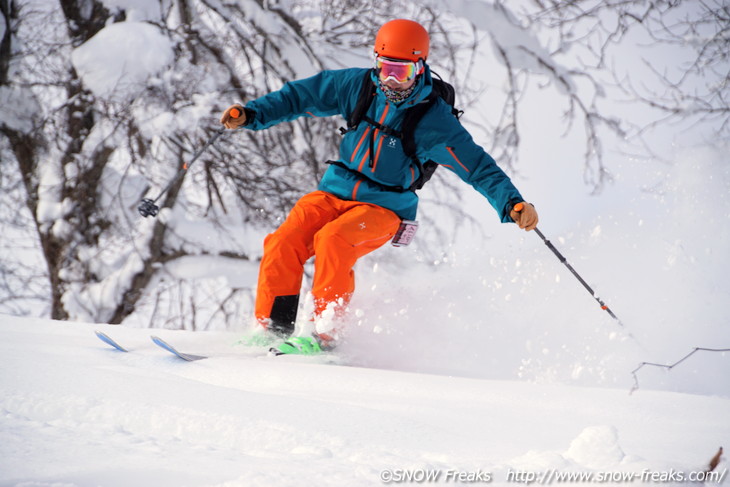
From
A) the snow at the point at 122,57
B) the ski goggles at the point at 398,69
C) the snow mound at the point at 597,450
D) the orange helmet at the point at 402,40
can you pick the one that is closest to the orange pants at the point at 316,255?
the ski goggles at the point at 398,69

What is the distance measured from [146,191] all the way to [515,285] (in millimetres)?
4764

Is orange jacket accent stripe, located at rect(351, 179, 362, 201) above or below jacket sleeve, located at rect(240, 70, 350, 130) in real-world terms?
below

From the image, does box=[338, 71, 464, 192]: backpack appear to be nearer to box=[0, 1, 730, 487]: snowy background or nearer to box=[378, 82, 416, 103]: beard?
box=[378, 82, 416, 103]: beard

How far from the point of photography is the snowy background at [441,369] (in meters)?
1.61

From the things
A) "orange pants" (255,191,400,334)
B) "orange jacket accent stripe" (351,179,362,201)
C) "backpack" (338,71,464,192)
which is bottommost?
"orange pants" (255,191,400,334)

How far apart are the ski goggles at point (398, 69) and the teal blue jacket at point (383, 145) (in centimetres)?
10

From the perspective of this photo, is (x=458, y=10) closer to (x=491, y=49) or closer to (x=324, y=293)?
(x=491, y=49)

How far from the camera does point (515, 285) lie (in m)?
4.70

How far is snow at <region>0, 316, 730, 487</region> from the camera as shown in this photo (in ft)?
4.90

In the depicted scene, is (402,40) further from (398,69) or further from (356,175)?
(356,175)

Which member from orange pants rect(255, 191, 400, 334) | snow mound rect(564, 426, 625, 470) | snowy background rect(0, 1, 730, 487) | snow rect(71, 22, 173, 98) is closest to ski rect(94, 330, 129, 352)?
snowy background rect(0, 1, 730, 487)

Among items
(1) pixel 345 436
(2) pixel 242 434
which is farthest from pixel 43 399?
(1) pixel 345 436

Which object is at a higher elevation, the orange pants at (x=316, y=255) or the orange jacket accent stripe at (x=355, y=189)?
the orange jacket accent stripe at (x=355, y=189)

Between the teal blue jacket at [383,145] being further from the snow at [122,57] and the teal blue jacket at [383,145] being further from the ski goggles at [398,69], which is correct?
the snow at [122,57]
